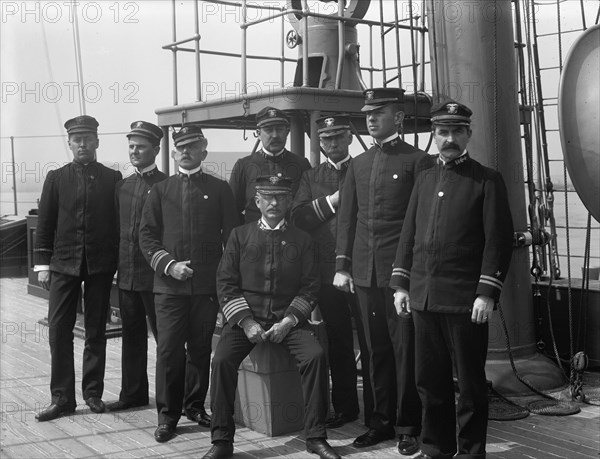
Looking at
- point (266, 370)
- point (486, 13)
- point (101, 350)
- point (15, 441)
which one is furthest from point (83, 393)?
point (486, 13)

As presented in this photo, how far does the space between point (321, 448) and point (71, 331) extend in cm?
218

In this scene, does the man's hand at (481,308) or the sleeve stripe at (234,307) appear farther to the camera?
the sleeve stripe at (234,307)

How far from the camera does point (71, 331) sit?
17.7 ft

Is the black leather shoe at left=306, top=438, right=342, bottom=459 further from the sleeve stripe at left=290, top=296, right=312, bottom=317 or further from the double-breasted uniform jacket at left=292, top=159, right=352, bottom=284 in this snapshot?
the double-breasted uniform jacket at left=292, top=159, right=352, bottom=284

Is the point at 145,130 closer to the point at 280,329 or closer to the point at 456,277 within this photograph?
the point at 280,329

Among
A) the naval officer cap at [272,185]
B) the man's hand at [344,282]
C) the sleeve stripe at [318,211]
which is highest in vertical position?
the naval officer cap at [272,185]

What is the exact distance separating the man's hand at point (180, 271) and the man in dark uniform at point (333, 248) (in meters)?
0.80

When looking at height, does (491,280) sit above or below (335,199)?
below

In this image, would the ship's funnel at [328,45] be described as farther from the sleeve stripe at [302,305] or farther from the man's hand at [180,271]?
the sleeve stripe at [302,305]

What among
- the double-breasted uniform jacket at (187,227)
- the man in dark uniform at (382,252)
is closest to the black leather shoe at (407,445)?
the man in dark uniform at (382,252)

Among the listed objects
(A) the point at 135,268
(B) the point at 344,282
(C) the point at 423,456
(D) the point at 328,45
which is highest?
(D) the point at 328,45

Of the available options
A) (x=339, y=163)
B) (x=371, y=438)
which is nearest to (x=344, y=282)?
(x=339, y=163)

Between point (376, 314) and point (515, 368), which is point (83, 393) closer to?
point (376, 314)

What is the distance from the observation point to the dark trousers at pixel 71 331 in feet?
17.4
